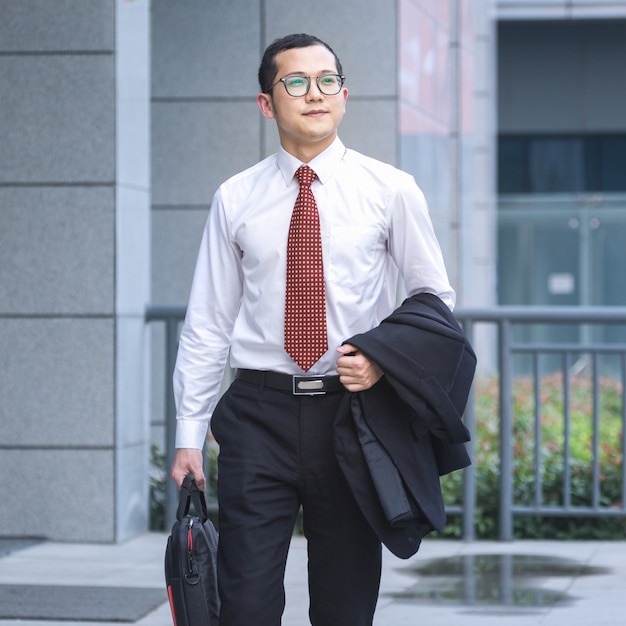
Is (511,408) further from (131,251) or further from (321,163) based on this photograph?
(321,163)

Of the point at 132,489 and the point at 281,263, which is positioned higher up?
the point at 281,263

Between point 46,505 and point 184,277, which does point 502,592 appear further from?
point 184,277

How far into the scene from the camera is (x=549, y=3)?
2302 centimetres

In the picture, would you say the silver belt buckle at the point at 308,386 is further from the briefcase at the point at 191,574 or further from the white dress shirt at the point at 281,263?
the briefcase at the point at 191,574

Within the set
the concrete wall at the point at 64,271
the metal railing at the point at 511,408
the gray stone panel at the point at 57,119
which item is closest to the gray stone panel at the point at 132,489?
the concrete wall at the point at 64,271

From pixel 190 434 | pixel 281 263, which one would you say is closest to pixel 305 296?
pixel 281 263

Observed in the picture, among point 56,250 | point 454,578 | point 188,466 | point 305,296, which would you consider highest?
point 56,250

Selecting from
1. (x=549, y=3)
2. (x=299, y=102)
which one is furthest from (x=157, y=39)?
(x=549, y=3)

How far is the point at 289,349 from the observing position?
3.69m

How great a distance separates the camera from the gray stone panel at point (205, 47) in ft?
31.4

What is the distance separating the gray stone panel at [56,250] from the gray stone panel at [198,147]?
2448 mm

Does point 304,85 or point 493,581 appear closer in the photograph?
point 304,85

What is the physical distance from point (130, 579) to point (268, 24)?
4363mm

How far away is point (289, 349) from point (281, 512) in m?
0.42
